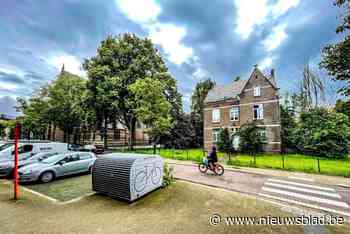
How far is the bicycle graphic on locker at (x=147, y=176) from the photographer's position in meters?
5.72

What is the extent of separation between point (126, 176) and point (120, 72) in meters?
20.4

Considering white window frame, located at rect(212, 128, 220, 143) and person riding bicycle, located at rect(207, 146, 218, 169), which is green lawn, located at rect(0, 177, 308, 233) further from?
white window frame, located at rect(212, 128, 220, 143)

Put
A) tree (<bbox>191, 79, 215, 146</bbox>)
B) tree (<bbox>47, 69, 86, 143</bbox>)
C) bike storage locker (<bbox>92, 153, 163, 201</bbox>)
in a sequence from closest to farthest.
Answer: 1. bike storage locker (<bbox>92, 153, 163, 201</bbox>)
2. tree (<bbox>47, 69, 86, 143</bbox>)
3. tree (<bbox>191, 79, 215, 146</bbox>)

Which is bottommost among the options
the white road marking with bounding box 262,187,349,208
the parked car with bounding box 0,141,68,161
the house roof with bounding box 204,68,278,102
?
the white road marking with bounding box 262,187,349,208

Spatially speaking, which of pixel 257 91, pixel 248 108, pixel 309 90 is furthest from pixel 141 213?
pixel 309 90

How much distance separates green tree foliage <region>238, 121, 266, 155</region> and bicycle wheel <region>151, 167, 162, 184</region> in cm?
1688

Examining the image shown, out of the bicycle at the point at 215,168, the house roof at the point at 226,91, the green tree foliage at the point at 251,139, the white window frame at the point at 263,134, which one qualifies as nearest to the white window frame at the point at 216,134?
the green tree foliage at the point at 251,139

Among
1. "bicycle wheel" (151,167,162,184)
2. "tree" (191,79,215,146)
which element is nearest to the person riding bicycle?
"bicycle wheel" (151,167,162,184)

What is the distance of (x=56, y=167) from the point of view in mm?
8875

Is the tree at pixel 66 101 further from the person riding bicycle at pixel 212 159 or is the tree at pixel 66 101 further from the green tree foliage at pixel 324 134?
the green tree foliage at pixel 324 134

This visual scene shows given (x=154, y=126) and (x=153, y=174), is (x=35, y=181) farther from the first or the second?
(x=154, y=126)

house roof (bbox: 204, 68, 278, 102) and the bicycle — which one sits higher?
house roof (bbox: 204, 68, 278, 102)

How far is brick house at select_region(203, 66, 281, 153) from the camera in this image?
2102cm

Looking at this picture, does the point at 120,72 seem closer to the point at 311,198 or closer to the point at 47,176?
the point at 47,176
